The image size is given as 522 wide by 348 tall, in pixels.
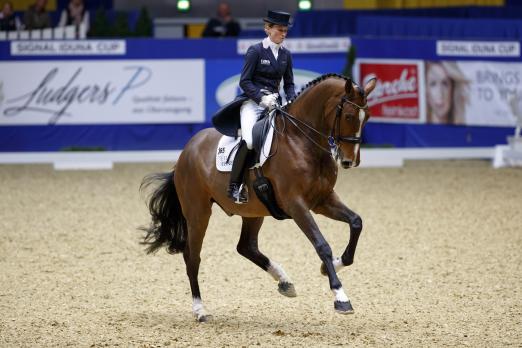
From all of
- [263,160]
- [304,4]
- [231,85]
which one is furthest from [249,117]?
[304,4]

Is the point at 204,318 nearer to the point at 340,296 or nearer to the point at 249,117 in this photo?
the point at 340,296

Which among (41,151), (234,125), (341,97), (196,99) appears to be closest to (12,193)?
(41,151)

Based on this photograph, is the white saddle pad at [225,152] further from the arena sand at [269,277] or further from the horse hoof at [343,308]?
the horse hoof at [343,308]

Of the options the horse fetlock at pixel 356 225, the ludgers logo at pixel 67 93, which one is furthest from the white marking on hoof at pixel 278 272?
the ludgers logo at pixel 67 93

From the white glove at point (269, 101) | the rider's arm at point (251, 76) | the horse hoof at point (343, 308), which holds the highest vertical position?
the rider's arm at point (251, 76)

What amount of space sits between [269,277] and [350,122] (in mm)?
2581

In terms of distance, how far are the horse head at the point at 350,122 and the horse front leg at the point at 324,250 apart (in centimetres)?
43

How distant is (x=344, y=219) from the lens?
5.98 m

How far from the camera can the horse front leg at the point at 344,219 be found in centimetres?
589

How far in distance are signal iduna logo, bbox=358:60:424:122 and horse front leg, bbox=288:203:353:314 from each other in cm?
952

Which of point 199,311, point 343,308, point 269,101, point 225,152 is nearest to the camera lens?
point 343,308

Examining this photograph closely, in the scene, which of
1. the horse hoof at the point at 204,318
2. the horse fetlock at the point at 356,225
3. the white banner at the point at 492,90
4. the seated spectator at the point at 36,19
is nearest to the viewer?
the horse fetlock at the point at 356,225

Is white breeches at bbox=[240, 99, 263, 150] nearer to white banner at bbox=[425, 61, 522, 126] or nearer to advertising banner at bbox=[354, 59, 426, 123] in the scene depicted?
advertising banner at bbox=[354, 59, 426, 123]

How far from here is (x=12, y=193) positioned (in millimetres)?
12719
